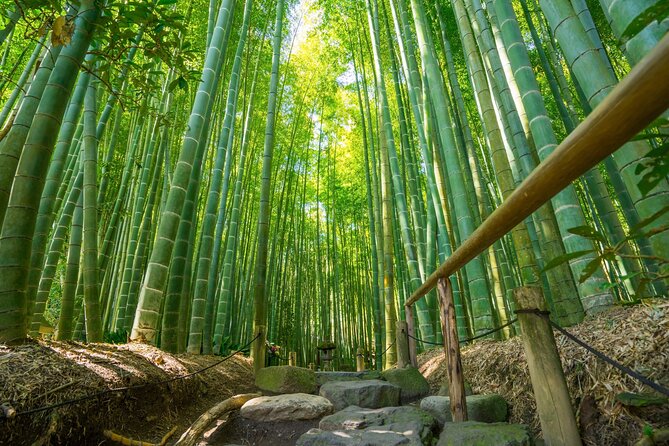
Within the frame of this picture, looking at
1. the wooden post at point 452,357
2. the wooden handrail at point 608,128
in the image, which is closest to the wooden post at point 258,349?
the wooden post at point 452,357

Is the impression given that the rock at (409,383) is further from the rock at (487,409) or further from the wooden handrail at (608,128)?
the wooden handrail at (608,128)

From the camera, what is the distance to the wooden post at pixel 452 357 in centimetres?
158

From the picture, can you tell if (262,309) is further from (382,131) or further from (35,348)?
(382,131)

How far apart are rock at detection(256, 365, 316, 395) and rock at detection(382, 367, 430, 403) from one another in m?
0.62

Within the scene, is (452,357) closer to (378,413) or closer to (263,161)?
(378,413)

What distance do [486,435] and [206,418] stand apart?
1.25 meters

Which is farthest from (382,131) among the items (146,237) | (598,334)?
(598,334)

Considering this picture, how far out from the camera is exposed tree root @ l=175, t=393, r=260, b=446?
158 cm

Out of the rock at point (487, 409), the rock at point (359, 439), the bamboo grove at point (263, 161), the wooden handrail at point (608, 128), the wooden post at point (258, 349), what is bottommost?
the rock at point (359, 439)

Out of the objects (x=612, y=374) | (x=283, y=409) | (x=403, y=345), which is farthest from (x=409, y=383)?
(x=612, y=374)

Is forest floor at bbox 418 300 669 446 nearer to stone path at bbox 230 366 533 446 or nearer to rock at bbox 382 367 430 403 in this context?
stone path at bbox 230 366 533 446

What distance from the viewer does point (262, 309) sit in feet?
9.97

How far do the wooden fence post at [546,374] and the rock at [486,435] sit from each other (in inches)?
4.3

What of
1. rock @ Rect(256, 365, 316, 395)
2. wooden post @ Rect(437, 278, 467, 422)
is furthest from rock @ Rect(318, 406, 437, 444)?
rock @ Rect(256, 365, 316, 395)
